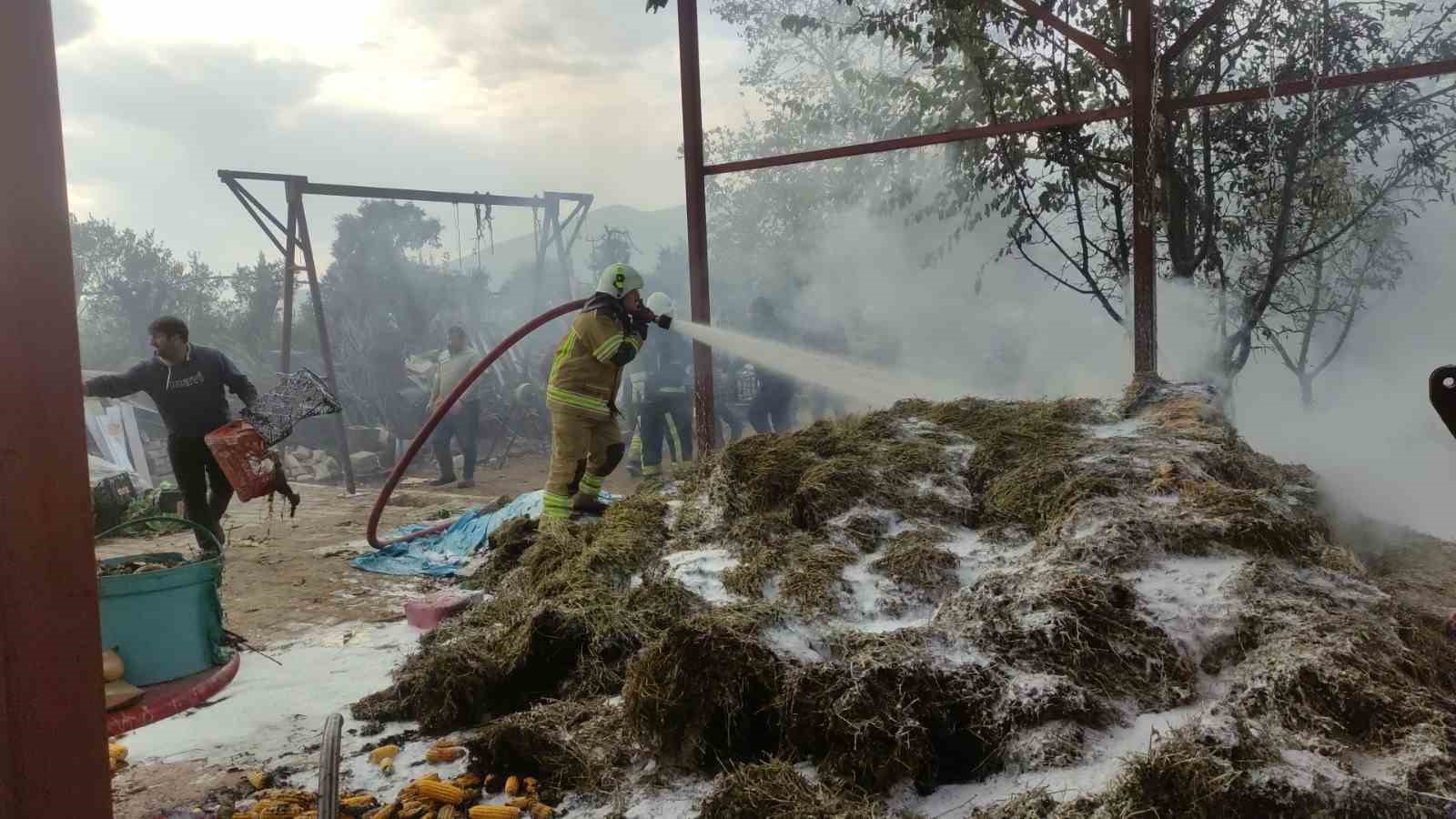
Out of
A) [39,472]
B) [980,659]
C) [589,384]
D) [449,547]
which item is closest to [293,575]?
[449,547]

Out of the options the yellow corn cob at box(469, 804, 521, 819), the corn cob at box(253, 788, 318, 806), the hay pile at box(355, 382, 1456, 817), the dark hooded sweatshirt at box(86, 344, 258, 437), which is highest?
the dark hooded sweatshirt at box(86, 344, 258, 437)

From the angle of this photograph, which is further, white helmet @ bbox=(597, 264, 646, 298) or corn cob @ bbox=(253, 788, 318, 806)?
white helmet @ bbox=(597, 264, 646, 298)

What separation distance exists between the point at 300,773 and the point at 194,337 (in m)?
18.4

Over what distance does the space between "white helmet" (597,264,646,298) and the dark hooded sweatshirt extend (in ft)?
9.60

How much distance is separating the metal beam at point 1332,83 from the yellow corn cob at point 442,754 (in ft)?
18.3

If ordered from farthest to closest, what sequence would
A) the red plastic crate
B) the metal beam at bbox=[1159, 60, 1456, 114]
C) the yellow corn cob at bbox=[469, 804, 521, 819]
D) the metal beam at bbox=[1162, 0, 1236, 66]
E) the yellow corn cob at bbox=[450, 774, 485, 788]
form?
the red plastic crate, the metal beam at bbox=[1162, 0, 1236, 66], the metal beam at bbox=[1159, 60, 1456, 114], the yellow corn cob at bbox=[450, 774, 485, 788], the yellow corn cob at bbox=[469, 804, 521, 819]

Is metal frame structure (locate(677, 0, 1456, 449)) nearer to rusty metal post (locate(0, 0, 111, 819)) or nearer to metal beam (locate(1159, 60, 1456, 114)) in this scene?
metal beam (locate(1159, 60, 1456, 114))

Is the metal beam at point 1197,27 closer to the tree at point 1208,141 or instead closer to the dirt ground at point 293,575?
the tree at point 1208,141

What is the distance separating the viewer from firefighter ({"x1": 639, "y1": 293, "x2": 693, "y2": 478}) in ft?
36.9

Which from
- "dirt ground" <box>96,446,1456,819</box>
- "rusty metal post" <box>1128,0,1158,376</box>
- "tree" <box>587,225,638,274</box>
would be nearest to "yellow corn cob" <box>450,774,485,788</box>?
"dirt ground" <box>96,446,1456,819</box>

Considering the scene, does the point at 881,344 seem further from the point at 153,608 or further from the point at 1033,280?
the point at 153,608

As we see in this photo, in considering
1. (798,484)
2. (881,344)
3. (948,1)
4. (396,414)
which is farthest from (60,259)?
(396,414)

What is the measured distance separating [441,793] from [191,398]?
5410mm

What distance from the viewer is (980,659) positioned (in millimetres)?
2885
